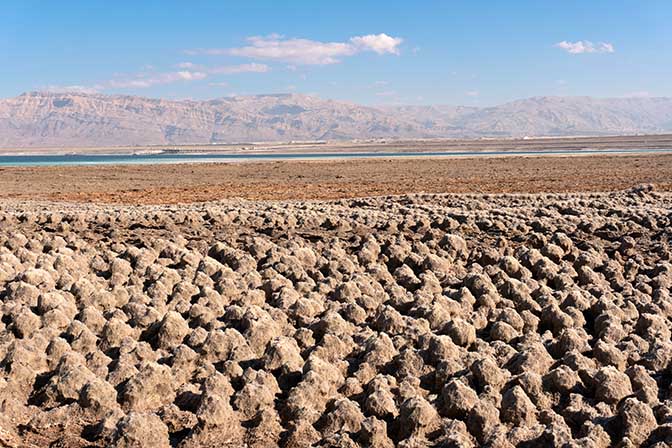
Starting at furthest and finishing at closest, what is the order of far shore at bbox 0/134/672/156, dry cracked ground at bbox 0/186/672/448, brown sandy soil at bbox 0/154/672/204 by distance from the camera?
far shore at bbox 0/134/672/156, brown sandy soil at bbox 0/154/672/204, dry cracked ground at bbox 0/186/672/448

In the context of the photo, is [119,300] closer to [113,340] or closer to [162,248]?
[113,340]

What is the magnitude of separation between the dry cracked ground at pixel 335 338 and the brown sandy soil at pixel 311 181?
14.8m

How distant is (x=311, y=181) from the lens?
36.4m

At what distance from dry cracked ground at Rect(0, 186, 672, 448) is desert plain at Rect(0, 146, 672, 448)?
2 cm

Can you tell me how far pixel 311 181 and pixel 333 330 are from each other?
29.7 m

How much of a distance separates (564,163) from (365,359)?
147 ft

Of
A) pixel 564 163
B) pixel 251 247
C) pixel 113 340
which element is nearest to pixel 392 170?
pixel 564 163

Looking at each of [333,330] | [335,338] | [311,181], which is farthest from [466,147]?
[335,338]

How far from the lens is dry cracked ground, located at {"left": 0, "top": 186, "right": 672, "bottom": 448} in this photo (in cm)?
512

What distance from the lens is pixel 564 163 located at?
48.2 m

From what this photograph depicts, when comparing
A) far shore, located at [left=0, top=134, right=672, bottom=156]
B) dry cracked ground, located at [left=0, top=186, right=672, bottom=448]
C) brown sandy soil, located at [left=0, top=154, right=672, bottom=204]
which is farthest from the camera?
far shore, located at [left=0, top=134, right=672, bottom=156]

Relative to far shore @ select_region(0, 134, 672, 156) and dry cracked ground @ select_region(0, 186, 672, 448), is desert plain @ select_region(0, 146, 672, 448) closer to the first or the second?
dry cracked ground @ select_region(0, 186, 672, 448)

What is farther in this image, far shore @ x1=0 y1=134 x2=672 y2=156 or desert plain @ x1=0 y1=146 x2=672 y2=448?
far shore @ x1=0 y1=134 x2=672 y2=156

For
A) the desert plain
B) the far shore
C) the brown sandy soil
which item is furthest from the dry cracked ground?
the far shore
